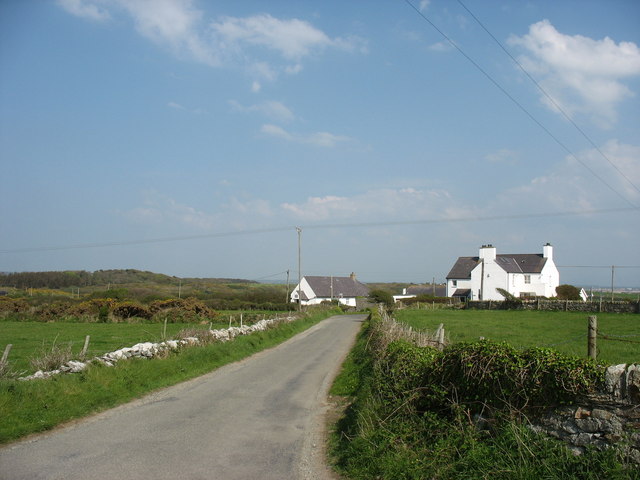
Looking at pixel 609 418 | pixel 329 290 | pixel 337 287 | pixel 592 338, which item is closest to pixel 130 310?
pixel 592 338

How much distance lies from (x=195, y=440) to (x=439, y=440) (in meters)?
4.32

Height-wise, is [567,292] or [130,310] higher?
[567,292]

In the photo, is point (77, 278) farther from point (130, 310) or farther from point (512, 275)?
point (512, 275)

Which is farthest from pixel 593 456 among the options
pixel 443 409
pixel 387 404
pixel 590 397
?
pixel 387 404

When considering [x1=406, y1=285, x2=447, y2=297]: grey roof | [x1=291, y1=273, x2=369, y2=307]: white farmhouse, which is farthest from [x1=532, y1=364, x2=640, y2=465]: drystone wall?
[x1=406, y1=285, x2=447, y2=297]: grey roof

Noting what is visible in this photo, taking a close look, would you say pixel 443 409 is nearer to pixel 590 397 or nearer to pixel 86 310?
pixel 590 397

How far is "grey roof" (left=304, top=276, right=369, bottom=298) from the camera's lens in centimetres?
9038

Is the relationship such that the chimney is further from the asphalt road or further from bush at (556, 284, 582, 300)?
the asphalt road

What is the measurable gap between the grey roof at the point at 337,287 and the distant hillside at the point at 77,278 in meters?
30.3

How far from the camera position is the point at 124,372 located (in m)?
14.2

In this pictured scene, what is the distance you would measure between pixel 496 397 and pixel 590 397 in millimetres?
1316

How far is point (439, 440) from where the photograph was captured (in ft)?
23.8

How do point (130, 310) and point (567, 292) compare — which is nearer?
point (130, 310)

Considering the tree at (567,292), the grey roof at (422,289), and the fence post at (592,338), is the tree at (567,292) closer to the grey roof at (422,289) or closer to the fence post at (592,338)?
the grey roof at (422,289)
